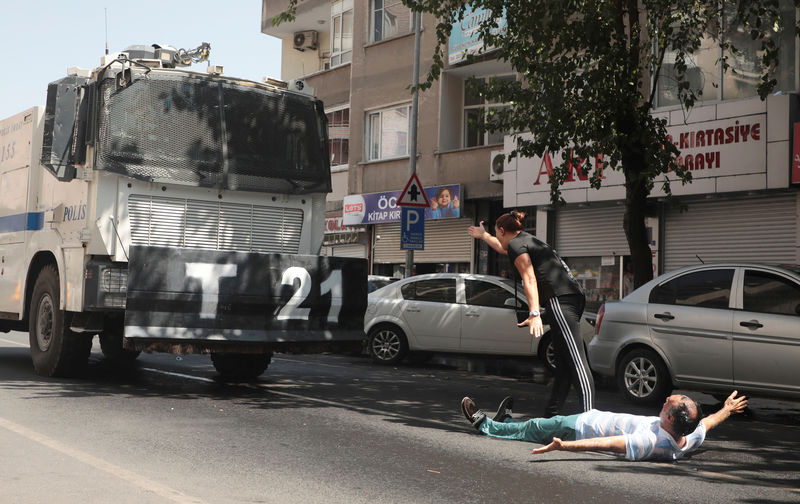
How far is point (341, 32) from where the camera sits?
29.9 metres

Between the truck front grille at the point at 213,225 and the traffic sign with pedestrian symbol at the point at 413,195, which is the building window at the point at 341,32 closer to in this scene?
the traffic sign with pedestrian symbol at the point at 413,195

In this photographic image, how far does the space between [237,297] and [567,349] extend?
355cm

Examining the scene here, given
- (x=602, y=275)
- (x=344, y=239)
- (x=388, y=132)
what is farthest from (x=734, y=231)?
(x=344, y=239)

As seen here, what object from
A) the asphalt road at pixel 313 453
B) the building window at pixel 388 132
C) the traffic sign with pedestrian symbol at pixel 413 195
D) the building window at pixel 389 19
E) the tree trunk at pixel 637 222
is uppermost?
the building window at pixel 389 19

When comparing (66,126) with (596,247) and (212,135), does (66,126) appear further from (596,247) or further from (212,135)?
(596,247)

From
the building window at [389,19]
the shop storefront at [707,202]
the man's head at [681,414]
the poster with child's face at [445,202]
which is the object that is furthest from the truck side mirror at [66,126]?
the building window at [389,19]

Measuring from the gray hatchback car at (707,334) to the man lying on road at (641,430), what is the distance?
3.59 meters

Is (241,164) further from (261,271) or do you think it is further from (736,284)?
(736,284)

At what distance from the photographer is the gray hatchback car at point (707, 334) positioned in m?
10.0

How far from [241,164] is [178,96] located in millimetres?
979

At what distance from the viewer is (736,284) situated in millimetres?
10555

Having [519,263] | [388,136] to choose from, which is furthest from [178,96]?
[388,136]

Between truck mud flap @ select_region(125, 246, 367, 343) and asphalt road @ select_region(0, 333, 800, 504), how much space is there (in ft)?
2.28

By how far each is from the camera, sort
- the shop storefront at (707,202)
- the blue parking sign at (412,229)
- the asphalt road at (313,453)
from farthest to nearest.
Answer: the blue parking sign at (412,229)
the shop storefront at (707,202)
the asphalt road at (313,453)
